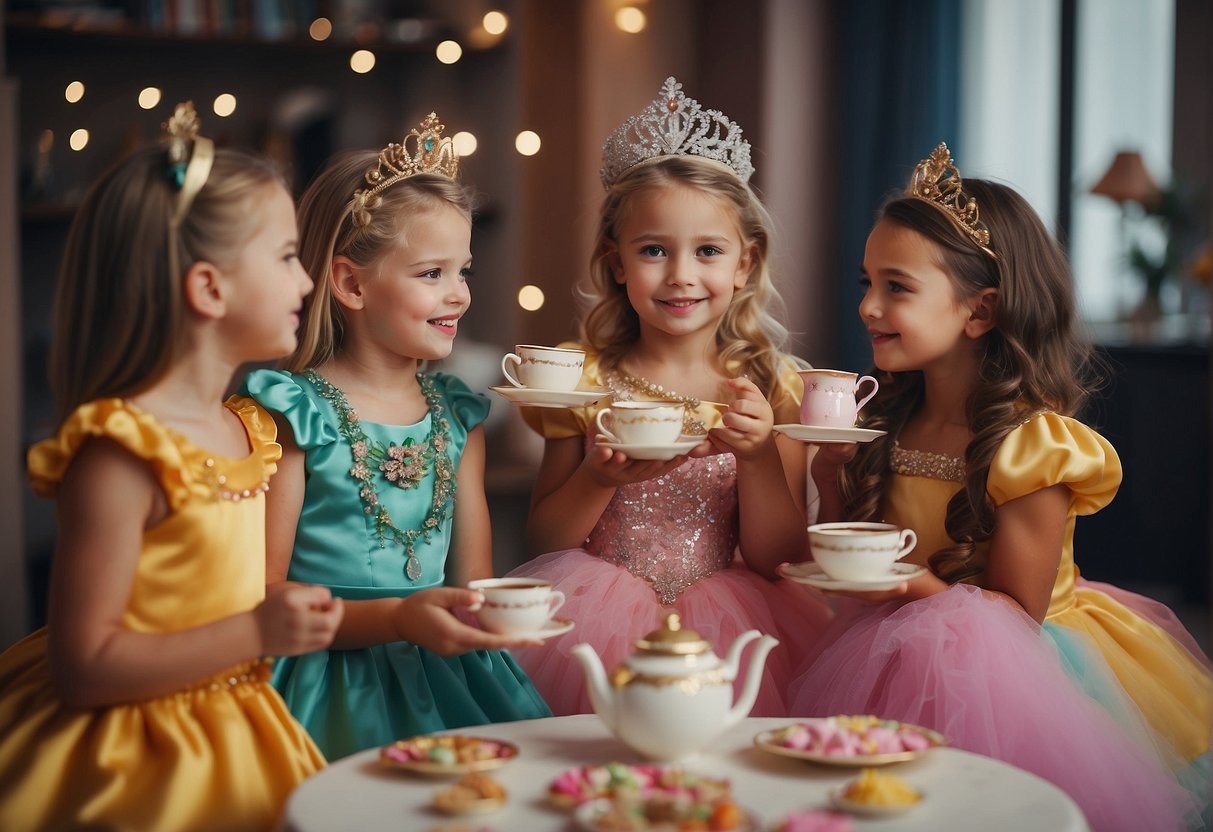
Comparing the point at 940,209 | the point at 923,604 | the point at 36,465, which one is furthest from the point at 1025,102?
the point at 36,465

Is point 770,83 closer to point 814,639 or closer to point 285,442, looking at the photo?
point 814,639

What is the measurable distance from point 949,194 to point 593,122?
2433mm

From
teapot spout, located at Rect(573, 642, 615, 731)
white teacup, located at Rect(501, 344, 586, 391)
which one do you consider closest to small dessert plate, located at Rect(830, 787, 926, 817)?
teapot spout, located at Rect(573, 642, 615, 731)

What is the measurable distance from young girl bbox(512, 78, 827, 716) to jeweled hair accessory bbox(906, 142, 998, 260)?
0.31 m

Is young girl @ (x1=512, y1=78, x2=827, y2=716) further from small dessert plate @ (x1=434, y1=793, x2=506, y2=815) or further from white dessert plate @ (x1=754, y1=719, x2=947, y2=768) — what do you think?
small dessert plate @ (x1=434, y1=793, x2=506, y2=815)

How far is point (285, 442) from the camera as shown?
6.11 ft

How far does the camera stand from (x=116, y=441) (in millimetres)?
1397

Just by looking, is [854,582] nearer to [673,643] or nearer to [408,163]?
[673,643]

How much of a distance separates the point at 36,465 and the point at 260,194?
405 mm

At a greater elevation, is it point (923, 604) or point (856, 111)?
point (856, 111)

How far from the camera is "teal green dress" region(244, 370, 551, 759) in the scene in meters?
1.74

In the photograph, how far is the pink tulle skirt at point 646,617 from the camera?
6.59 ft

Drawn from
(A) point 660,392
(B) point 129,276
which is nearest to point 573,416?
(A) point 660,392

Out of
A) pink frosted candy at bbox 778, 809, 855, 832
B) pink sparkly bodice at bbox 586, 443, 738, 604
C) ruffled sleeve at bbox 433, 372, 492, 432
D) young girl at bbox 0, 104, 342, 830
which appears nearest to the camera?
pink frosted candy at bbox 778, 809, 855, 832
